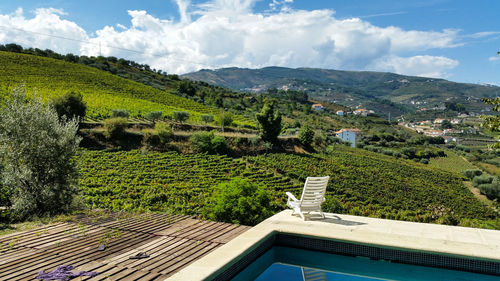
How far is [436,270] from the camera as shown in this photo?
4.93m

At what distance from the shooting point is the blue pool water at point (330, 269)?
488 cm

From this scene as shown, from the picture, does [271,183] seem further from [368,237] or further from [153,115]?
[368,237]

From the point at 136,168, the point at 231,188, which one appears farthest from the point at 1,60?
the point at 231,188

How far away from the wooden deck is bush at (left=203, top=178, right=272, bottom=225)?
115cm

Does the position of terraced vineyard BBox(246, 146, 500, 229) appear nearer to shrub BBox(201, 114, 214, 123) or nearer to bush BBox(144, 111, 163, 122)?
shrub BBox(201, 114, 214, 123)

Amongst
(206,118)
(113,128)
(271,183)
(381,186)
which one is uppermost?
(206,118)

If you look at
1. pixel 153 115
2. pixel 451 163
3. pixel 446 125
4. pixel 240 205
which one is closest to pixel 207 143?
pixel 153 115

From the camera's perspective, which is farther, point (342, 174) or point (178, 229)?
point (342, 174)

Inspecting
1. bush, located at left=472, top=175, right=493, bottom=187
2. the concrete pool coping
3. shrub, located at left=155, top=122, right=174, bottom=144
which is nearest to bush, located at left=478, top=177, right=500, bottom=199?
bush, located at left=472, top=175, right=493, bottom=187

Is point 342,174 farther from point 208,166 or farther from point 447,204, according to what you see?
point 208,166

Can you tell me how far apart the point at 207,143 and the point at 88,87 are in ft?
77.6

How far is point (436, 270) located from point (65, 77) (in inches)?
1988

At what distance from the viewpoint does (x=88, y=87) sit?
44875 millimetres

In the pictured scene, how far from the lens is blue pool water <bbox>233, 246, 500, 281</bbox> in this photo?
4.88 meters
